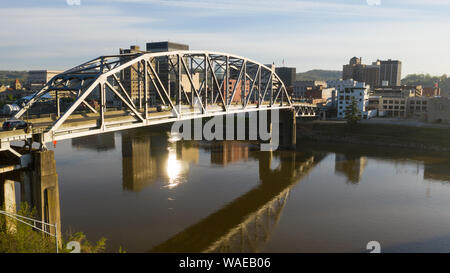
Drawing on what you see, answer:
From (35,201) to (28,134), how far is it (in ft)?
11.3

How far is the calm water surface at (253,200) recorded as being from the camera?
902 inches

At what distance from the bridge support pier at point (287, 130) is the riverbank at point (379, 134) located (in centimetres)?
958

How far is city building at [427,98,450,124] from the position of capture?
2781 inches

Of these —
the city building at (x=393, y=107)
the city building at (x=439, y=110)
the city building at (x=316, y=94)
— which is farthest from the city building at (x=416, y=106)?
the city building at (x=316, y=94)

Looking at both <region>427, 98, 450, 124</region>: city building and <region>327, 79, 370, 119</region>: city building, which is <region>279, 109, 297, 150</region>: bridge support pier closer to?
<region>327, 79, 370, 119</region>: city building

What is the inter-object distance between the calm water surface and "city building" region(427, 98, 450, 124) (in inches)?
933

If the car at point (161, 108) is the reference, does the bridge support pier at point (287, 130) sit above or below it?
below

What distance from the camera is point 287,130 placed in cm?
6194

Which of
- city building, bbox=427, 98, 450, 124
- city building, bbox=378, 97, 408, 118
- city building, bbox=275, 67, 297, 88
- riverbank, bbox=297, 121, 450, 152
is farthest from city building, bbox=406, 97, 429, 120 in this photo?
city building, bbox=275, 67, 297, 88

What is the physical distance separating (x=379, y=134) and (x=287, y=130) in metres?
18.1

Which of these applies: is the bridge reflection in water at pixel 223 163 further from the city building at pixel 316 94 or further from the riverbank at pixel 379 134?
the city building at pixel 316 94

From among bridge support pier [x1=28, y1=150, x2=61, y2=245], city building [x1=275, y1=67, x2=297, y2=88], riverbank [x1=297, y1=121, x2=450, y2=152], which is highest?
city building [x1=275, y1=67, x2=297, y2=88]

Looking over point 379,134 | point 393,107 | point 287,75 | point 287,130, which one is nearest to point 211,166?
point 287,130

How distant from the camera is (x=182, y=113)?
109 ft
